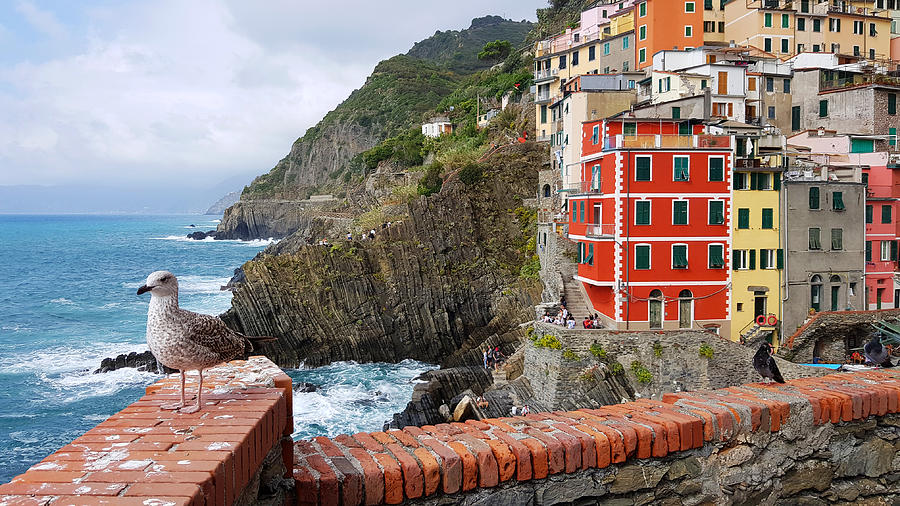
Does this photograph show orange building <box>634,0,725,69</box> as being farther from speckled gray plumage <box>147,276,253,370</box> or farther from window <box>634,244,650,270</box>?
speckled gray plumage <box>147,276,253,370</box>

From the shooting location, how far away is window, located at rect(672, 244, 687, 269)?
1125 inches

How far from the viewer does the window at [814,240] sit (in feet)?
98.1

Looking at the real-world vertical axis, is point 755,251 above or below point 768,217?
below

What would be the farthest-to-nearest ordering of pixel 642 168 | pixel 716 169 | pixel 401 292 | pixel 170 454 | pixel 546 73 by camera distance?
pixel 546 73
pixel 401 292
pixel 716 169
pixel 642 168
pixel 170 454

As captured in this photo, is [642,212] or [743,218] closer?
[642,212]

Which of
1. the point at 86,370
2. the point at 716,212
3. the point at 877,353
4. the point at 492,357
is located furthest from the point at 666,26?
the point at 877,353

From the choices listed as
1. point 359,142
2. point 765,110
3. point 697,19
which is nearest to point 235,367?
point 765,110

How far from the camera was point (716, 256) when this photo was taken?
95.0 ft

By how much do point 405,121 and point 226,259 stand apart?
1325 inches

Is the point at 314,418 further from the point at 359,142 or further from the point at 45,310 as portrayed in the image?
the point at 359,142

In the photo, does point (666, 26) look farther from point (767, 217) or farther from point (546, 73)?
point (767, 217)

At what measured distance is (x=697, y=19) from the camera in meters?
→ 49.0

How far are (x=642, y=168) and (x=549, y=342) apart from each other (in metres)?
8.12

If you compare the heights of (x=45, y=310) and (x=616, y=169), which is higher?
(x=616, y=169)
